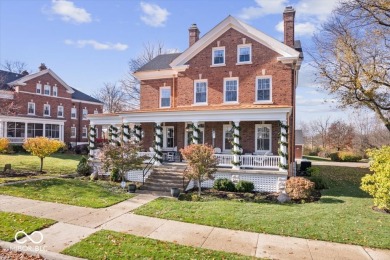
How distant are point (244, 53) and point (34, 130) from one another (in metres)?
31.3

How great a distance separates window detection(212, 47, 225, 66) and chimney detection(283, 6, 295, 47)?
14.7 ft

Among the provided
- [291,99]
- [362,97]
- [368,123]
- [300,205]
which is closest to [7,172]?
[300,205]

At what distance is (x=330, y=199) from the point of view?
12.6 m

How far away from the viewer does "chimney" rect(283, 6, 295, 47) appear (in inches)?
739

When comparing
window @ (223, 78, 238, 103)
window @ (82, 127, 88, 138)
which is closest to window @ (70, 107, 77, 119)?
window @ (82, 127, 88, 138)

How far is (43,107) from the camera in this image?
37.7 meters

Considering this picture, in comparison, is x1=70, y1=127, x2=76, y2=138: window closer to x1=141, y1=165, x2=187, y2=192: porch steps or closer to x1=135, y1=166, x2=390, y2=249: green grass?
x1=141, y1=165, x2=187, y2=192: porch steps

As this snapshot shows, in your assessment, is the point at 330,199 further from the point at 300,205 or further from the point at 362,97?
the point at 362,97

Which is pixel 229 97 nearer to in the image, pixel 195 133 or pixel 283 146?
pixel 195 133

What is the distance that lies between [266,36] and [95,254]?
53.9 feet

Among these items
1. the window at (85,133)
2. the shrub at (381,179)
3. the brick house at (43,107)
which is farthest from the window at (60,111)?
the shrub at (381,179)

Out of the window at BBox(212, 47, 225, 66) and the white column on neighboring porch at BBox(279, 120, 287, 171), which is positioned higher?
the window at BBox(212, 47, 225, 66)

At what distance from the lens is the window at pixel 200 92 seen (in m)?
19.7

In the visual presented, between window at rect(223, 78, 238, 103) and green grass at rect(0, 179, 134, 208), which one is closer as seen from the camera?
green grass at rect(0, 179, 134, 208)
